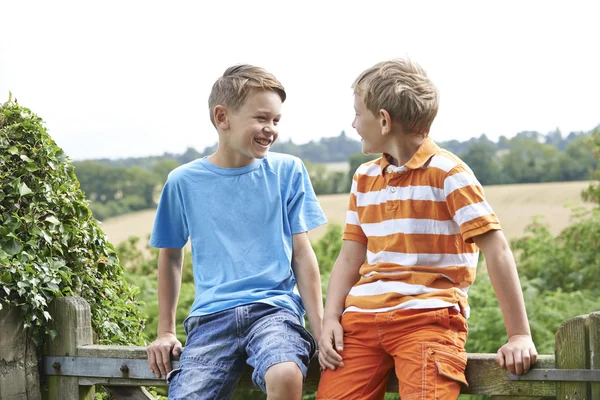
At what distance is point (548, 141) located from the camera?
2045 cm

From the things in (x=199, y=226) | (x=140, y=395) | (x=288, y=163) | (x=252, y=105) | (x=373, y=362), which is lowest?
(x=140, y=395)

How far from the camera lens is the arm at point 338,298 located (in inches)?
106

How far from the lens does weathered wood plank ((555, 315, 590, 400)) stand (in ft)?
8.34

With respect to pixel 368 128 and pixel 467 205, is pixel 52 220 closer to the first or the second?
pixel 368 128

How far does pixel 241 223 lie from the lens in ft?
9.90

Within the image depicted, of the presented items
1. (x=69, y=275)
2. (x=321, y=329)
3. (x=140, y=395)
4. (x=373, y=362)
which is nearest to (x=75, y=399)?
(x=140, y=395)

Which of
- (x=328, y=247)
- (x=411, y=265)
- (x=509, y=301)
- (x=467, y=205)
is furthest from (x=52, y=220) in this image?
(x=328, y=247)

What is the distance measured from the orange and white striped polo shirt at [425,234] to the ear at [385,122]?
0.44 feet

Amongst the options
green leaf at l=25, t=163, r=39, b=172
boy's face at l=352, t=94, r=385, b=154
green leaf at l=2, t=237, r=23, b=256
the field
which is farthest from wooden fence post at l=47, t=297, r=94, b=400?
the field

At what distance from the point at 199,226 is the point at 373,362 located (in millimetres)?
918

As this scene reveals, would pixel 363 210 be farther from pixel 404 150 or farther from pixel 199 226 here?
pixel 199 226

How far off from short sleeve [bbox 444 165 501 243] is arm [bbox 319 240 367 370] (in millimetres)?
451

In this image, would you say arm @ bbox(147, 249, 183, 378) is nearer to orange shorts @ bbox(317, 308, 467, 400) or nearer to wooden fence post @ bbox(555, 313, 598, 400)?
orange shorts @ bbox(317, 308, 467, 400)

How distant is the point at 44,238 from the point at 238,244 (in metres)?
0.89
